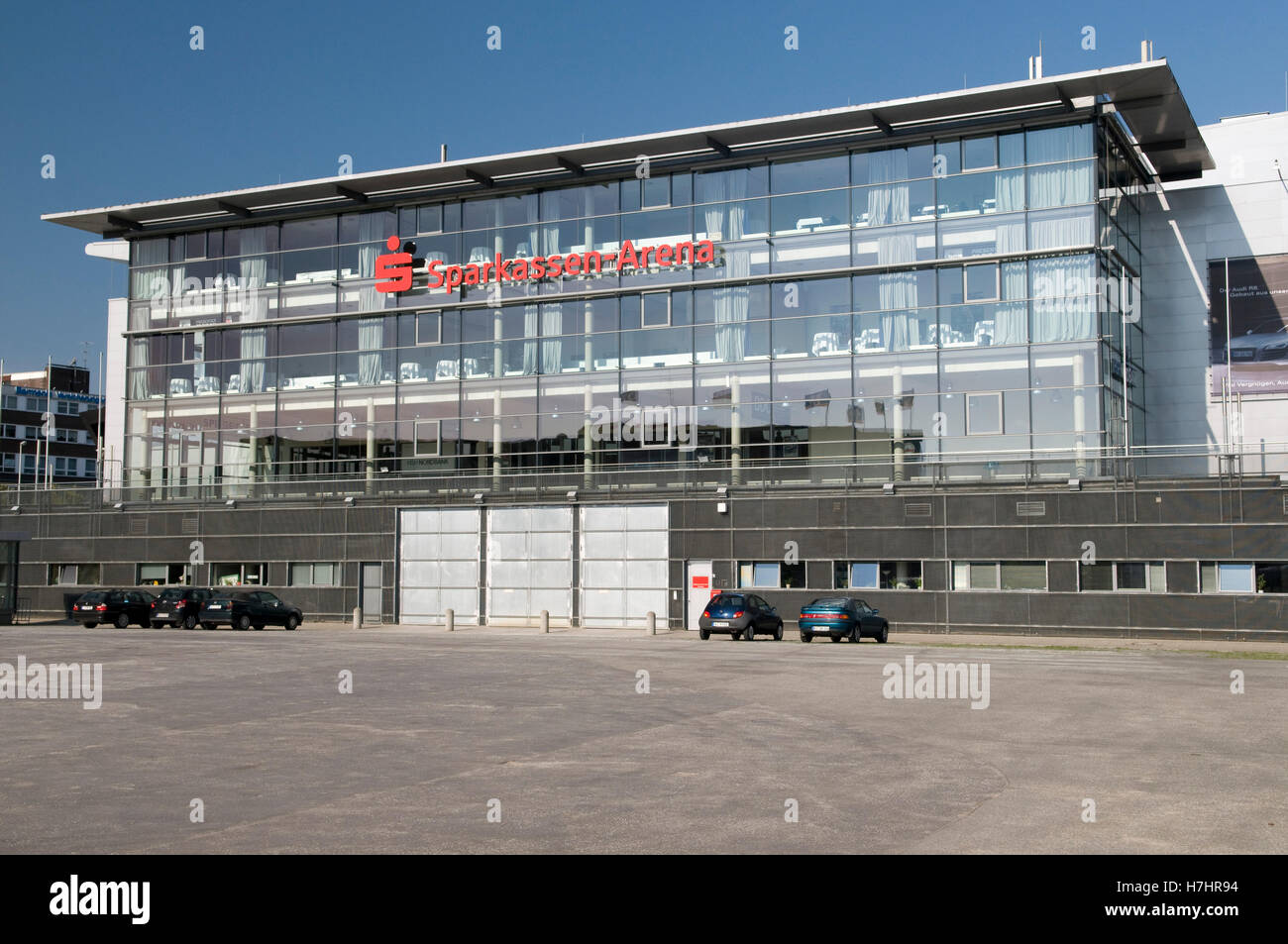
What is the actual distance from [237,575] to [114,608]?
23.5 ft

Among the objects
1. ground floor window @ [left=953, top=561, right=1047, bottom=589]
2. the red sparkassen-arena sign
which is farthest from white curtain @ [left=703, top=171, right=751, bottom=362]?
ground floor window @ [left=953, top=561, right=1047, bottom=589]

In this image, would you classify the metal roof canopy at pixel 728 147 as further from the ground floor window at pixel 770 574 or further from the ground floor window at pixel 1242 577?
the ground floor window at pixel 1242 577

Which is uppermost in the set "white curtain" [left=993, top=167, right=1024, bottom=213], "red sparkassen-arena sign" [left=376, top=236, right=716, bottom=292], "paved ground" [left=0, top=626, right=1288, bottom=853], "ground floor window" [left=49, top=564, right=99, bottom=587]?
"white curtain" [left=993, top=167, right=1024, bottom=213]

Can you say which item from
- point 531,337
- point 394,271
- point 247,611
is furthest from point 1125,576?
point 394,271

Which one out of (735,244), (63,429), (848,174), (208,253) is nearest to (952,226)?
(848,174)

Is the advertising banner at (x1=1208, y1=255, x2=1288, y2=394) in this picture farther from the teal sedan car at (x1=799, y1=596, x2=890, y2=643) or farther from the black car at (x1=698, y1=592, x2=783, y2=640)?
the black car at (x1=698, y1=592, x2=783, y2=640)

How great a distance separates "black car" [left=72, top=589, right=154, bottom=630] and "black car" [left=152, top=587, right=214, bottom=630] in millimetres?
978

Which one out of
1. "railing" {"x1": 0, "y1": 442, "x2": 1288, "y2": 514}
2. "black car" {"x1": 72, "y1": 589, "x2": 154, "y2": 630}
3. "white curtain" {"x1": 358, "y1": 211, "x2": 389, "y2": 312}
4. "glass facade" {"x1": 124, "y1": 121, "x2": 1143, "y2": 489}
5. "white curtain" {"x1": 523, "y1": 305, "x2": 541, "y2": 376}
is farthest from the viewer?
"white curtain" {"x1": 358, "y1": 211, "x2": 389, "y2": 312}

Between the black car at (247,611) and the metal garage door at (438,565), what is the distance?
5.47 metres

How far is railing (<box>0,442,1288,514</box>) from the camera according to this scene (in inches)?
1655

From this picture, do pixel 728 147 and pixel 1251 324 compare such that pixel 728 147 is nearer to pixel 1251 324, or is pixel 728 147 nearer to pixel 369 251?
pixel 369 251

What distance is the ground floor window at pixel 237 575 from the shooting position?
182 feet

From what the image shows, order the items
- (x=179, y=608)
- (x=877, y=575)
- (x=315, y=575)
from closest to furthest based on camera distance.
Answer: (x=877, y=575)
(x=179, y=608)
(x=315, y=575)

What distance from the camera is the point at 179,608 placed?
48.1 m
